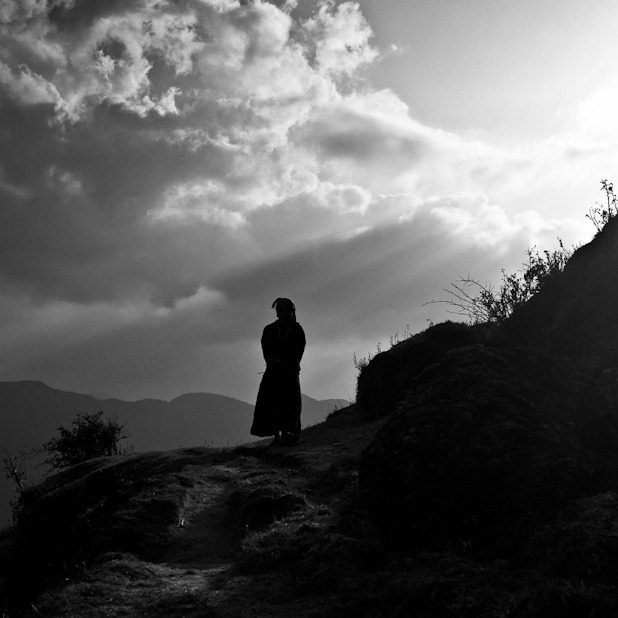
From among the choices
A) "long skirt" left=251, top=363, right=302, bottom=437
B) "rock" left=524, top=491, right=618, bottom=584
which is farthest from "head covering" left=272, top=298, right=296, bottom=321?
"rock" left=524, top=491, right=618, bottom=584

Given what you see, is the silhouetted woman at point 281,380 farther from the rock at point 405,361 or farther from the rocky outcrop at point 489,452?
the rocky outcrop at point 489,452

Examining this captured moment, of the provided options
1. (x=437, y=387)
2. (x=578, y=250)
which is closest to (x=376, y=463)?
(x=437, y=387)

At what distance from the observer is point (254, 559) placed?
252 inches

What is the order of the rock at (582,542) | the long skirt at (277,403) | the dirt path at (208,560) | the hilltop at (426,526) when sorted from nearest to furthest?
1. the rock at (582,542)
2. the hilltop at (426,526)
3. the dirt path at (208,560)
4. the long skirt at (277,403)

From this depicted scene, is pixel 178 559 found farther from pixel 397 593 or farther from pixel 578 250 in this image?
pixel 578 250

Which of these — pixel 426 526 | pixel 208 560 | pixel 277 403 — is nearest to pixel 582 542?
pixel 426 526

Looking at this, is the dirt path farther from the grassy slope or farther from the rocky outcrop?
the rocky outcrop

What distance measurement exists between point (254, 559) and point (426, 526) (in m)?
2.03

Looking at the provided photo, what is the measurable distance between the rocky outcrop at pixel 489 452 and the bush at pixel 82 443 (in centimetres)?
1893

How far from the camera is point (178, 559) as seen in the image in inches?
307

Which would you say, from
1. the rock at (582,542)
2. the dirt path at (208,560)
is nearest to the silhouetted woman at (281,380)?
the dirt path at (208,560)

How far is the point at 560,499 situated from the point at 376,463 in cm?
185

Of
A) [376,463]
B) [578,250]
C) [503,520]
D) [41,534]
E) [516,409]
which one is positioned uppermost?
[578,250]

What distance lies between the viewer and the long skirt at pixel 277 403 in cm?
1481
